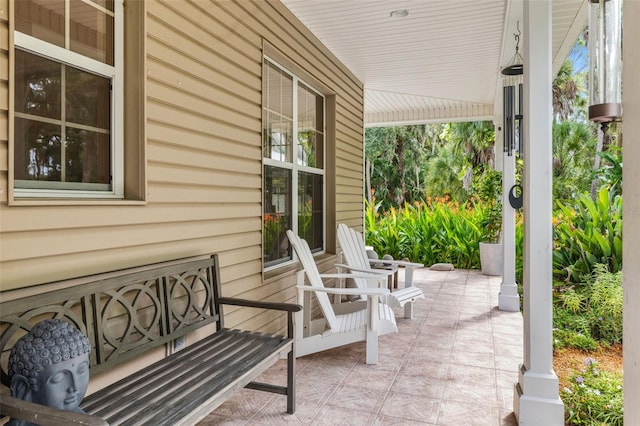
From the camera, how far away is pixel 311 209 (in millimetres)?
4852

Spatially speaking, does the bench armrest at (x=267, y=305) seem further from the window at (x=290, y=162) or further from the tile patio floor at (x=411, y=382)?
the window at (x=290, y=162)

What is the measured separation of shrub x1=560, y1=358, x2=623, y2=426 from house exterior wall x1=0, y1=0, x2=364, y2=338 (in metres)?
2.20

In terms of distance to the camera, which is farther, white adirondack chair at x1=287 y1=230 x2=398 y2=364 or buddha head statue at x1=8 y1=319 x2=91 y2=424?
white adirondack chair at x1=287 y1=230 x2=398 y2=364

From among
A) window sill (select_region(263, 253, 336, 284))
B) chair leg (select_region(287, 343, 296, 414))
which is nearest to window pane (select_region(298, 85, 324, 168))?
window sill (select_region(263, 253, 336, 284))

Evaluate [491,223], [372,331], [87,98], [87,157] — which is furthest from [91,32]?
[491,223]

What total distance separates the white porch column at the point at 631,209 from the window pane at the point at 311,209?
3589 millimetres

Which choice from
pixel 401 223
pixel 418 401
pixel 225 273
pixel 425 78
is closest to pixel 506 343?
pixel 418 401

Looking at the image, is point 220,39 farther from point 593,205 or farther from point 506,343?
point 593,205

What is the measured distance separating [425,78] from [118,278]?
526cm

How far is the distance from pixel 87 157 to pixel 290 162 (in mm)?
2370

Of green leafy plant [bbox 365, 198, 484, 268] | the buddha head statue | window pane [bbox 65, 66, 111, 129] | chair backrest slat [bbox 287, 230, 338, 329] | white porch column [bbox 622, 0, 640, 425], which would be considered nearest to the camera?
white porch column [bbox 622, 0, 640, 425]

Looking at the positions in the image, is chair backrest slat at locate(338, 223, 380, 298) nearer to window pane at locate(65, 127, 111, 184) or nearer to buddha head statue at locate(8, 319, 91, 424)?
window pane at locate(65, 127, 111, 184)

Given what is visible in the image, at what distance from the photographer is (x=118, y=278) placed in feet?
6.38

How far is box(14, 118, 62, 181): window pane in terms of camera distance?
171cm
